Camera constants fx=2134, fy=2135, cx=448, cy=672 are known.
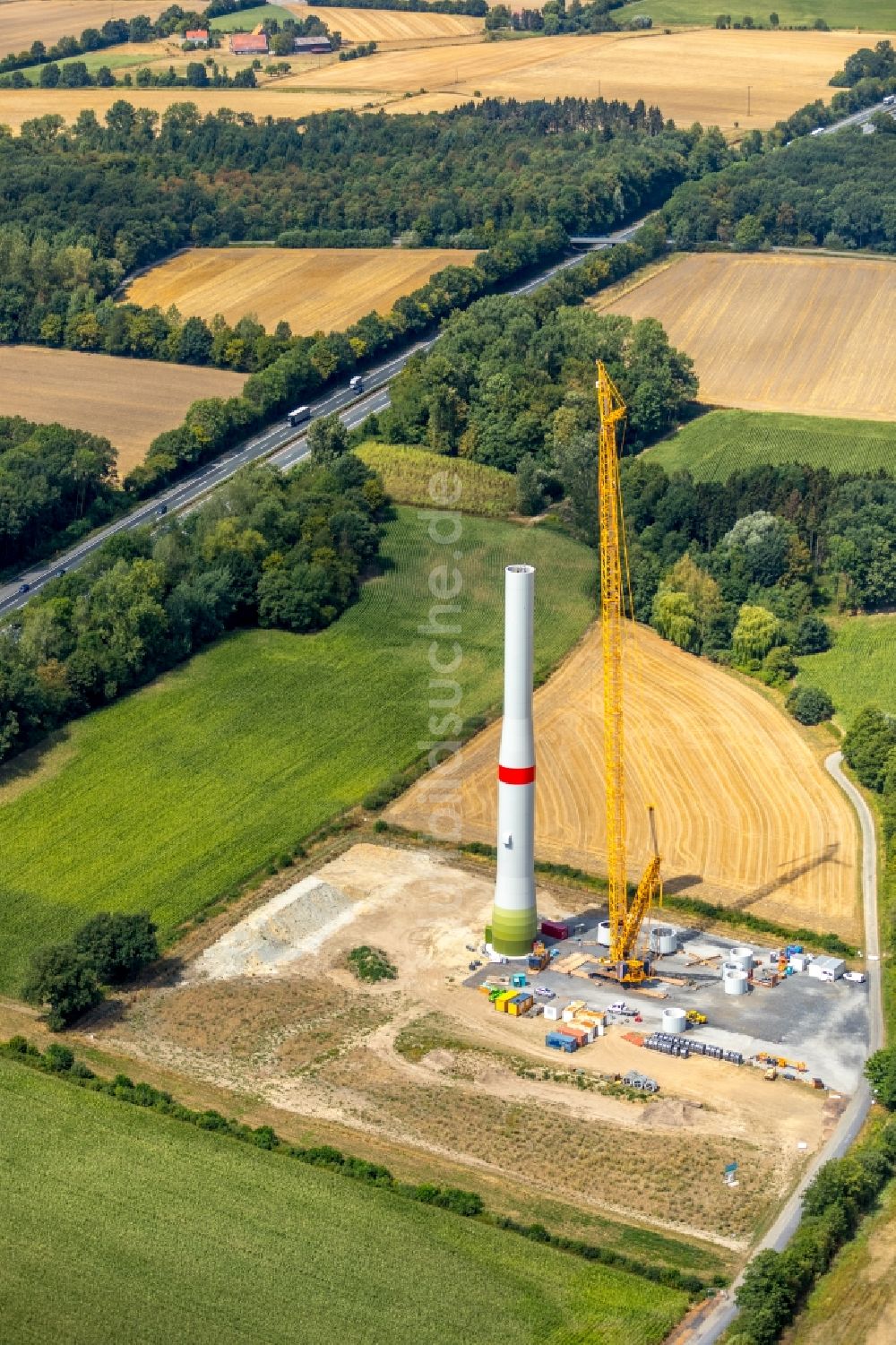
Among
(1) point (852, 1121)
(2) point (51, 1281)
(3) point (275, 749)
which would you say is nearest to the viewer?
(2) point (51, 1281)

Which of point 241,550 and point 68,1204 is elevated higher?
point 241,550

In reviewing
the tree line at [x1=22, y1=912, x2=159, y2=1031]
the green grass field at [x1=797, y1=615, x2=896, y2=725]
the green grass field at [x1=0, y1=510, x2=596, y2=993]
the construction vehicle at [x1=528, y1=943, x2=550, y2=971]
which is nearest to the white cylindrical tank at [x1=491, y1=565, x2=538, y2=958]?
the construction vehicle at [x1=528, y1=943, x2=550, y2=971]

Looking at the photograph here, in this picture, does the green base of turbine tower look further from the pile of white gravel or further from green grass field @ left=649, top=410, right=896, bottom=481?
green grass field @ left=649, top=410, right=896, bottom=481

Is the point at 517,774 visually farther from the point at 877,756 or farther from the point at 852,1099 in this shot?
the point at 877,756

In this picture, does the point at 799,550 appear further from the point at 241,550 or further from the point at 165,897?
the point at 165,897

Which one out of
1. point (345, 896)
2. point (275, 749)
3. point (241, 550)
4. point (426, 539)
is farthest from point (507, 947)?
point (426, 539)

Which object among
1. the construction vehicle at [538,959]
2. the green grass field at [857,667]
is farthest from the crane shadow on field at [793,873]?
the green grass field at [857,667]

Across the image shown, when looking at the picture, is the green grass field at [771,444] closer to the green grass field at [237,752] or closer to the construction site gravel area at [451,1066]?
the green grass field at [237,752]
